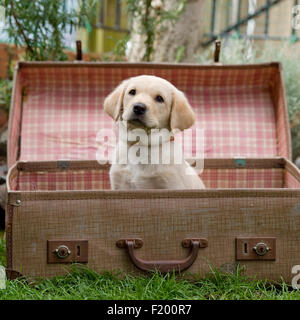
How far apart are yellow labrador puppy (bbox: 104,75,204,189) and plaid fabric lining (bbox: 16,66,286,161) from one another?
73 centimetres

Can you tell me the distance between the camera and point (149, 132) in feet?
6.99

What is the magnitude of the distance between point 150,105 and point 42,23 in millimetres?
1407

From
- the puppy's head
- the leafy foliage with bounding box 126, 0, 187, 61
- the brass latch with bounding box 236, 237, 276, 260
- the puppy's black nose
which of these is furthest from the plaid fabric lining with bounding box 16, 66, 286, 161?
the brass latch with bounding box 236, 237, 276, 260

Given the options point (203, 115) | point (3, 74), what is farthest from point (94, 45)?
point (203, 115)

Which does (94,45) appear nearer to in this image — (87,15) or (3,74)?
(3,74)

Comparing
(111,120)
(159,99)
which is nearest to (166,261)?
(159,99)

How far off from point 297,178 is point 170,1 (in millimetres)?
2255

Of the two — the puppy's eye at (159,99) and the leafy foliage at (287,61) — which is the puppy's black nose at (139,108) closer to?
the puppy's eye at (159,99)

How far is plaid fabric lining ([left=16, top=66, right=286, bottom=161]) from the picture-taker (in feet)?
9.36

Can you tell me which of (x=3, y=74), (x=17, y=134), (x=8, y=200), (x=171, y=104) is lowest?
(x=8, y=200)

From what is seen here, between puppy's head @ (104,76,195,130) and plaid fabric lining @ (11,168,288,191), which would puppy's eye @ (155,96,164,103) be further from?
plaid fabric lining @ (11,168,288,191)

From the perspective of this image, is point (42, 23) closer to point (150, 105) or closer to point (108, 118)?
point (108, 118)

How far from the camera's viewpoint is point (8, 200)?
5.81 ft

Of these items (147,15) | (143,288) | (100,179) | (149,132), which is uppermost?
(147,15)
